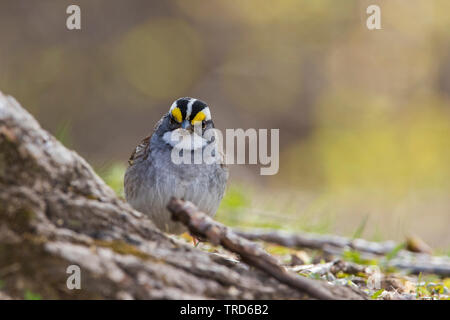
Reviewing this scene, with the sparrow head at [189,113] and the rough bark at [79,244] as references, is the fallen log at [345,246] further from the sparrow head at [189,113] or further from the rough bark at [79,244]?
the rough bark at [79,244]

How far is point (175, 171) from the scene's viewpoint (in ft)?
13.5

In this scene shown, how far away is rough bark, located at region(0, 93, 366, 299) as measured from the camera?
253 cm

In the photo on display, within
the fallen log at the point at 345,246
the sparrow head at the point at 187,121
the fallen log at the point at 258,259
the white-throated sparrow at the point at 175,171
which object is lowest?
the fallen log at the point at 345,246

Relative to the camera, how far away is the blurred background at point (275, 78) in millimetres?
14188

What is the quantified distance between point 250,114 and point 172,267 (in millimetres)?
12908

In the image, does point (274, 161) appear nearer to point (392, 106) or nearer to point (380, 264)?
point (392, 106)

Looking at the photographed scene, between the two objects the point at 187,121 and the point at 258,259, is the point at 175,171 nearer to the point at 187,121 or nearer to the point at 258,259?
the point at 187,121

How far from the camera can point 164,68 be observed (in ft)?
Answer: 50.9

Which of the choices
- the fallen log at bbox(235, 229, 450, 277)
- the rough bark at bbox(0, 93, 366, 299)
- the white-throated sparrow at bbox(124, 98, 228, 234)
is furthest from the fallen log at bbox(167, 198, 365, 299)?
the fallen log at bbox(235, 229, 450, 277)

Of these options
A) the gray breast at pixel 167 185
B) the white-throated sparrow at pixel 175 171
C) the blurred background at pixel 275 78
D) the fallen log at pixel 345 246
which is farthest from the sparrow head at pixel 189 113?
the blurred background at pixel 275 78

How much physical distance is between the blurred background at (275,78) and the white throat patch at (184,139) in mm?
8708

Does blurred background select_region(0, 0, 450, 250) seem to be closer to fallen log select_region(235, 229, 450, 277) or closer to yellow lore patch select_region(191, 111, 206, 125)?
fallen log select_region(235, 229, 450, 277)

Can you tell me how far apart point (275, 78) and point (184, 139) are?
1215cm
